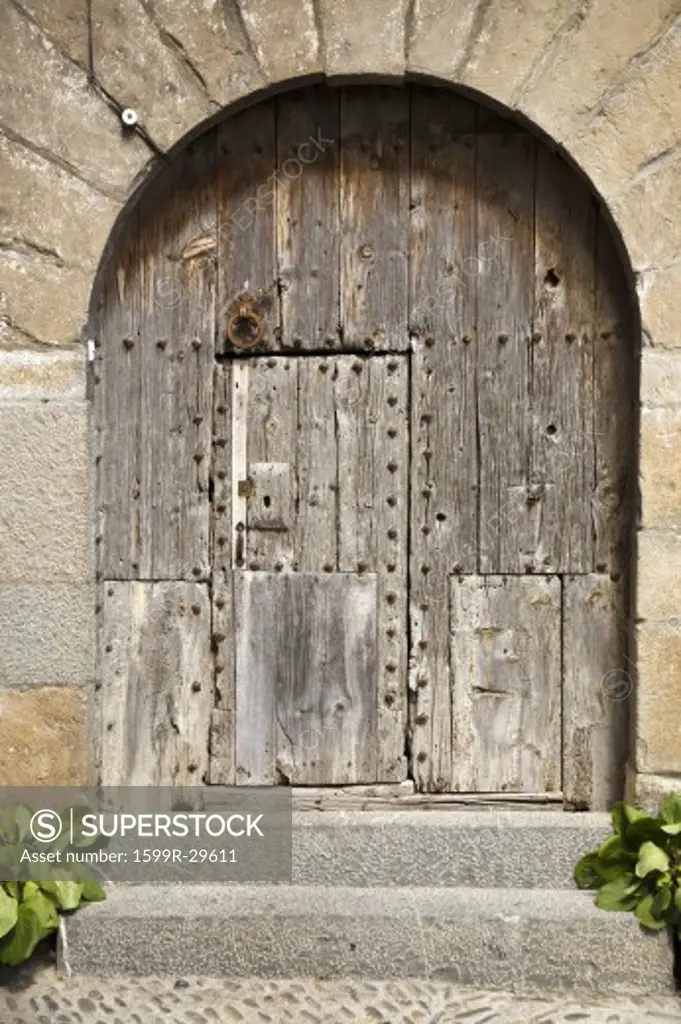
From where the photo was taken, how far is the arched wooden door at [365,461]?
391cm

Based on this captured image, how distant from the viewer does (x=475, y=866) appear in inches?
152

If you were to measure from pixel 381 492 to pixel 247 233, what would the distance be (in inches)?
36.8

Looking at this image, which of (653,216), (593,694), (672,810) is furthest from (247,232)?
(672,810)

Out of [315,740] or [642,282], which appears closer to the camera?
[642,282]

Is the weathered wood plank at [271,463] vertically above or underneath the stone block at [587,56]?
underneath

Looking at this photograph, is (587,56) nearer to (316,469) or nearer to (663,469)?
(663,469)

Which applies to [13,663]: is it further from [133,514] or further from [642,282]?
[642,282]

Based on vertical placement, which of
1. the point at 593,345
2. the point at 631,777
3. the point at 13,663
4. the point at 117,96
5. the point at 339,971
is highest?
the point at 117,96

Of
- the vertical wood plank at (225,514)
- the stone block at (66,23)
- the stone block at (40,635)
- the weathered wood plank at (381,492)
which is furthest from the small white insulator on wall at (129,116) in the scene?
the stone block at (40,635)

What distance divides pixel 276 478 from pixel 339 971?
4.93ft

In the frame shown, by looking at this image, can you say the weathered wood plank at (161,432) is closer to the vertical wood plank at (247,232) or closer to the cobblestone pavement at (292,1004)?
the vertical wood plank at (247,232)

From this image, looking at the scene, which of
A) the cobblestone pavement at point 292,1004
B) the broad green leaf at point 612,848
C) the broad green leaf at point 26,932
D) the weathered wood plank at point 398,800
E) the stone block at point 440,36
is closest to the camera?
the cobblestone pavement at point 292,1004

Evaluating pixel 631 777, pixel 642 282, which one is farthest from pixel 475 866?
pixel 642 282

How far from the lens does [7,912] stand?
3477 mm
